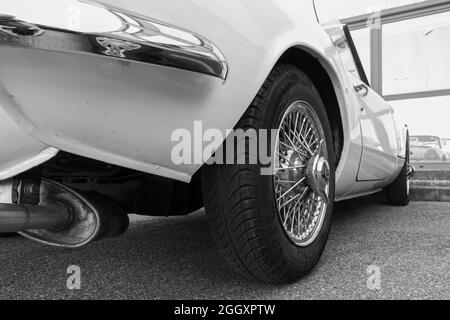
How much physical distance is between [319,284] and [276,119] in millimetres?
567

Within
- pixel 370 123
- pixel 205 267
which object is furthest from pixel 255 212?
pixel 370 123

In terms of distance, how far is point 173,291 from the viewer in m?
1.34

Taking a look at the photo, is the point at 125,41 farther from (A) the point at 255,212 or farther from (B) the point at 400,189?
(B) the point at 400,189

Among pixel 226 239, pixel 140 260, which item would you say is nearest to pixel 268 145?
pixel 226 239

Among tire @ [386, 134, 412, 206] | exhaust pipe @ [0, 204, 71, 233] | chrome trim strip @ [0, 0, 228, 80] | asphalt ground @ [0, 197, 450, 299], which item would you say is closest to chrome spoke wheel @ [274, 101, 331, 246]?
asphalt ground @ [0, 197, 450, 299]

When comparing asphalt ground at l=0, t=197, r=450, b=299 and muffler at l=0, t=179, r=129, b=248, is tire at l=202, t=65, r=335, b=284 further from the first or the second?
muffler at l=0, t=179, r=129, b=248

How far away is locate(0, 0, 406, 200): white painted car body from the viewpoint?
827mm

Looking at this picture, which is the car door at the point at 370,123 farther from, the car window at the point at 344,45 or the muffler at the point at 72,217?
the muffler at the point at 72,217

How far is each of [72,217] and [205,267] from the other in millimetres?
570

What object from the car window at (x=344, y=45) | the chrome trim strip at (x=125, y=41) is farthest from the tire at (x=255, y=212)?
the car window at (x=344, y=45)

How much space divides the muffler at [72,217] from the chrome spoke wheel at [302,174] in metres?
0.55

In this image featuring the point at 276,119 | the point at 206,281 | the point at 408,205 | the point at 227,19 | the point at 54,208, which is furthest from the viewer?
the point at 408,205

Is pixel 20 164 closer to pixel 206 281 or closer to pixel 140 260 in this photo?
pixel 206 281

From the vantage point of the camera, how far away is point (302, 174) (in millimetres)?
1502
